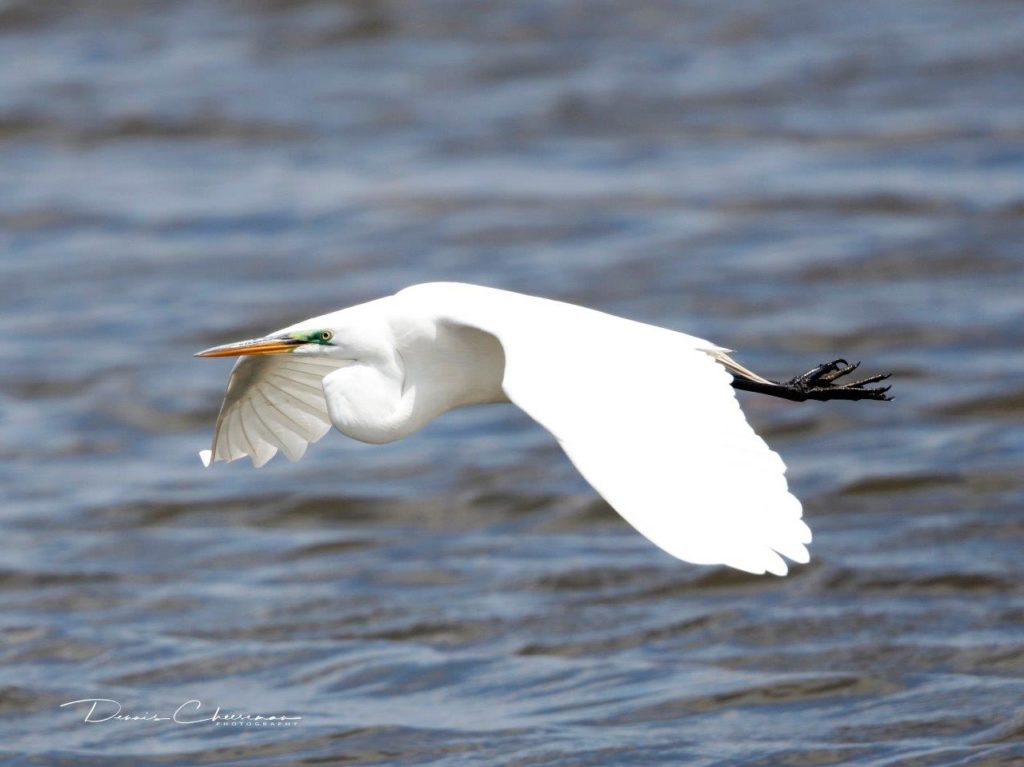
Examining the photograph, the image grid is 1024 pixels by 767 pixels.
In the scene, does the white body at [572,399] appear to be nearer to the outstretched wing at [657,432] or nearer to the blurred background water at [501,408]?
the outstretched wing at [657,432]

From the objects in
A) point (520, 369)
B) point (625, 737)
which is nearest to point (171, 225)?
point (625, 737)

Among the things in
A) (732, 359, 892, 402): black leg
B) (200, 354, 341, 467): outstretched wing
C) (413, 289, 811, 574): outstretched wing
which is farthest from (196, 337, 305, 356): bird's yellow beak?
(732, 359, 892, 402): black leg

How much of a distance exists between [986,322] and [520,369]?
22.4ft

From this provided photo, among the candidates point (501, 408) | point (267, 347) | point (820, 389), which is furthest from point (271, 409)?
point (501, 408)

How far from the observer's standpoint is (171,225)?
1254cm

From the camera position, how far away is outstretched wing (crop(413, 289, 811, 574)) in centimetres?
320

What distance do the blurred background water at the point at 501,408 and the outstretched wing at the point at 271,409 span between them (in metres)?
1.44

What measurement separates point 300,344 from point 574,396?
3.51 ft

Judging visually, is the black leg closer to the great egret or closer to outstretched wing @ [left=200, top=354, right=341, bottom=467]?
the great egret

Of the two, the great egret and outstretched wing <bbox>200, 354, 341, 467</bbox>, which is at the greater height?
the great egret

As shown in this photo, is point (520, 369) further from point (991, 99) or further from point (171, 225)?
point (991, 99)

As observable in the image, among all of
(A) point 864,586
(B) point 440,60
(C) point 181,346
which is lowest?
(A) point 864,586

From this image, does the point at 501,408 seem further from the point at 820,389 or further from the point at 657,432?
the point at 657,432

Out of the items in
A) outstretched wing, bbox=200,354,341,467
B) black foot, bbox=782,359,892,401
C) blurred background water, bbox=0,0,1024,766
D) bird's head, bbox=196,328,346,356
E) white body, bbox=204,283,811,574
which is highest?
bird's head, bbox=196,328,346,356
